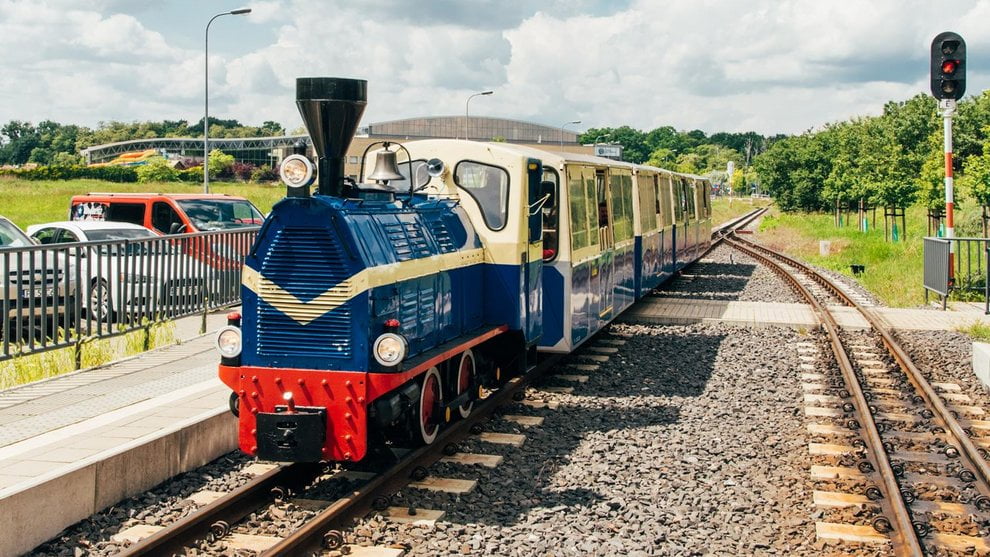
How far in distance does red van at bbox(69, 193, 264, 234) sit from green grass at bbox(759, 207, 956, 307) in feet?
44.7

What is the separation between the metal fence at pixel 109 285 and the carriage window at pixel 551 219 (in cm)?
485

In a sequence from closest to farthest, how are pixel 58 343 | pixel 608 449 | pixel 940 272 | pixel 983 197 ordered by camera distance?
pixel 608 449 < pixel 58 343 < pixel 940 272 < pixel 983 197

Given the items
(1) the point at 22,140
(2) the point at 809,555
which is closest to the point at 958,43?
(2) the point at 809,555

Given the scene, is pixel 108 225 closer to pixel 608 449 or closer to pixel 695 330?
pixel 695 330

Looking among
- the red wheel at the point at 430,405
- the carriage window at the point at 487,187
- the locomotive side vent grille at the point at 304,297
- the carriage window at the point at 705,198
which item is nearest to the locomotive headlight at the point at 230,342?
the locomotive side vent grille at the point at 304,297

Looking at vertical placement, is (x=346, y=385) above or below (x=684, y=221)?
below

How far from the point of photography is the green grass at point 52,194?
45.1 meters

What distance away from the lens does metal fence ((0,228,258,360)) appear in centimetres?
932

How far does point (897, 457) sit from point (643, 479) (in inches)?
96.6

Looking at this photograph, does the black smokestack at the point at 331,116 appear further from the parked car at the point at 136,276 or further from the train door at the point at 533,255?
the parked car at the point at 136,276

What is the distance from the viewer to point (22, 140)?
122m

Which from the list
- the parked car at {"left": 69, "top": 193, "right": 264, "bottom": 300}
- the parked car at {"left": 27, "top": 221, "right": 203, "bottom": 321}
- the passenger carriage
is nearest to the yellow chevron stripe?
the passenger carriage

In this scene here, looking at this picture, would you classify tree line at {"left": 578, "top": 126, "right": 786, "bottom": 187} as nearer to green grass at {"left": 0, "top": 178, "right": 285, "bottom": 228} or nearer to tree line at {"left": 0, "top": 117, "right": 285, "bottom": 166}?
tree line at {"left": 0, "top": 117, "right": 285, "bottom": 166}

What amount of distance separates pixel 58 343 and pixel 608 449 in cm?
580
